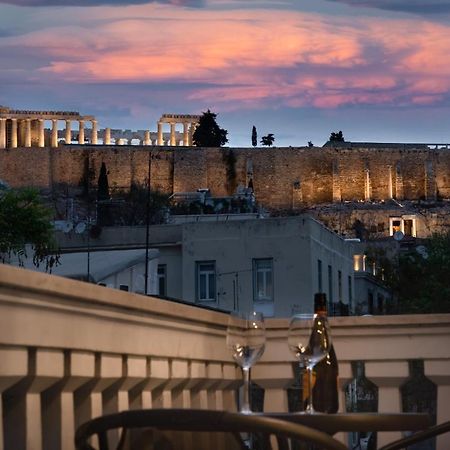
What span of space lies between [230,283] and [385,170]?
63712 mm

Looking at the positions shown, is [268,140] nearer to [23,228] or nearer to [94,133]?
[94,133]

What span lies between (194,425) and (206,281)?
26.2m

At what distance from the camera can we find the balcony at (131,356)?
314 cm

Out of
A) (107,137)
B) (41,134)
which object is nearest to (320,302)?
(41,134)

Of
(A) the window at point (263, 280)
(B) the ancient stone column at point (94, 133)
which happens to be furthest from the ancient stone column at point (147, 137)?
(A) the window at point (263, 280)

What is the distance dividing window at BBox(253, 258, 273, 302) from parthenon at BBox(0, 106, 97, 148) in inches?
2960

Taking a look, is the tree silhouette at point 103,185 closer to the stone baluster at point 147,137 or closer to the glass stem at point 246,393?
the stone baluster at point 147,137

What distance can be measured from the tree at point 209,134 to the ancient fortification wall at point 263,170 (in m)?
9.25

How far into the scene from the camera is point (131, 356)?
3850 millimetres

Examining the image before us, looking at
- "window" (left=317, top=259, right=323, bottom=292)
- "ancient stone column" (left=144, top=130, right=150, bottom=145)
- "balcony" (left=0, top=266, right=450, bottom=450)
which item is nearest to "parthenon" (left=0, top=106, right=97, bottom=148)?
"ancient stone column" (left=144, top=130, right=150, bottom=145)

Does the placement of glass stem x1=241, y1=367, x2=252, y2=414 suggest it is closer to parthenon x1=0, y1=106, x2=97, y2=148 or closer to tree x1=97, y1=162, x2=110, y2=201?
tree x1=97, y1=162, x2=110, y2=201

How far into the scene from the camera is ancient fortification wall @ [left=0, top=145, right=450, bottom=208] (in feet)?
281

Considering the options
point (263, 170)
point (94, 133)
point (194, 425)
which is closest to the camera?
point (194, 425)

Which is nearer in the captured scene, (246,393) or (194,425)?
(194,425)
